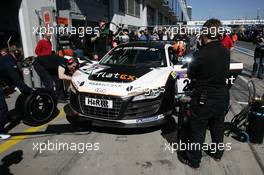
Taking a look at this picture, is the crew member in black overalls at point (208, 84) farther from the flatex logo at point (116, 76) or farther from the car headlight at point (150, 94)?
the flatex logo at point (116, 76)

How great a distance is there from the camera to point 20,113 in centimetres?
456

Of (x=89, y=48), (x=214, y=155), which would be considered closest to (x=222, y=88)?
(x=214, y=155)

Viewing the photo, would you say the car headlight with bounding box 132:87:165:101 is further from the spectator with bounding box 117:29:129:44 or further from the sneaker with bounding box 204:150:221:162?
the spectator with bounding box 117:29:129:44

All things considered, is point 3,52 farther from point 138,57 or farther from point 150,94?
point 150,94

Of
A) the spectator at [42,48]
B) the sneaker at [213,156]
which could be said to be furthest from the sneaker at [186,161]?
the spectator at [42,48]

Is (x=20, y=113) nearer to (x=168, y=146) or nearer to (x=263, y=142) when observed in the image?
(x=168, y=146)

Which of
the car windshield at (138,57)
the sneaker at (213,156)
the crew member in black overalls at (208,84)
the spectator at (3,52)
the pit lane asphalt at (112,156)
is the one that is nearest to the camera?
the crew member in black overalls at (208,84)

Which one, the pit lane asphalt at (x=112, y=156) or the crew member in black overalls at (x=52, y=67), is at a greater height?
the crew member in black overalls at (x=52, y=67)

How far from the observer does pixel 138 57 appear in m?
5.02

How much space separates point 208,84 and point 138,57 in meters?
2.33

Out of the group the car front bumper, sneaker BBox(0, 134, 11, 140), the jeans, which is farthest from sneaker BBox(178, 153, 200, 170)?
the jeans

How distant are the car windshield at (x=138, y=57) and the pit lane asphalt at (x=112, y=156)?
137 centimetres

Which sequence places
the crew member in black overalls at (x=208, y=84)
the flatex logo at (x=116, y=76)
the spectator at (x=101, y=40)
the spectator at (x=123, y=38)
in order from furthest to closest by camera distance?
1. the spectator at (x=123, y=38)
2. the spectator at (x=101, y=40)
3. the flatex logo at (x=116, y=76)
4. the crew member in black overalls at (x=208, y=84)

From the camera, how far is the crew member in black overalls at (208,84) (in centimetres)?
285
